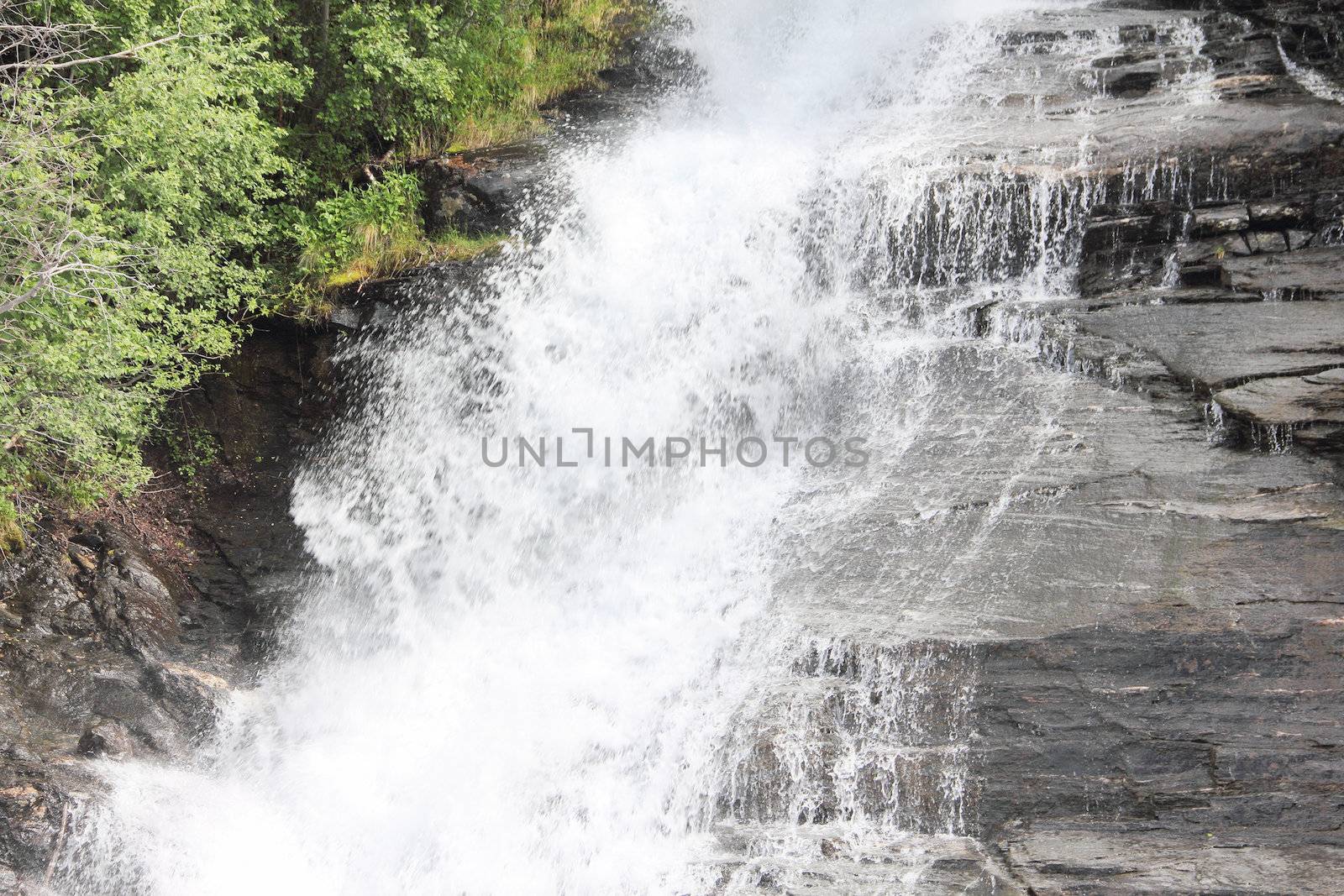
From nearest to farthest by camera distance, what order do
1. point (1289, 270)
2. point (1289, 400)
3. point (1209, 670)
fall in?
point (1209, 670), point (1289, 400), point (1289, 270)

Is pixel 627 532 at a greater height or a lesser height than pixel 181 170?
lesser

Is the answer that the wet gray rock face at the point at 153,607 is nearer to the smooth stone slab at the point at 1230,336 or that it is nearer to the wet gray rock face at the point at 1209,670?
the wet gray rock face at the point at 1209,670

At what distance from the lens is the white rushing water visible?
6594mm

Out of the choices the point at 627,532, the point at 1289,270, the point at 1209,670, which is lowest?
the point at 1209,670

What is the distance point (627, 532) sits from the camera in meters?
8.98

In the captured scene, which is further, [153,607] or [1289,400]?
[153,607]

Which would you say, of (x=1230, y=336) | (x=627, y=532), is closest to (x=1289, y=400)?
(x=1230, y=336)

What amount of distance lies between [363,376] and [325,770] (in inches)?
167

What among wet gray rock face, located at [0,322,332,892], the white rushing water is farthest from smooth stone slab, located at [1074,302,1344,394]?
wet gray rock face, located at [0,322,332,892]

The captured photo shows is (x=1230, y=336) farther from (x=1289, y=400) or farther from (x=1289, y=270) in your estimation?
(x=1289, y=270)

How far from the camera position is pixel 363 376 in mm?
10219

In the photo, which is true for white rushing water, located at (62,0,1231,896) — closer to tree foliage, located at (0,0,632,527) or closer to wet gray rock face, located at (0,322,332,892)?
wet gray rock face, located at (0,322,332,892)

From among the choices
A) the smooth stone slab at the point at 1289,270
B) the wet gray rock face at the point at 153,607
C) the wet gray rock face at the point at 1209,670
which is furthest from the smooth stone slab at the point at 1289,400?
the wet gray rock face at the point at 153,607

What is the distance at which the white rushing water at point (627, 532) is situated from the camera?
6.59 metres
